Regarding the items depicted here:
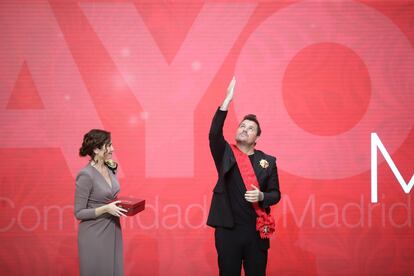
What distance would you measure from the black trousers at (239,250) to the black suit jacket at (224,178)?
6 centimetres

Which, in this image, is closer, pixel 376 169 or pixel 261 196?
Answer: pixel 261 196

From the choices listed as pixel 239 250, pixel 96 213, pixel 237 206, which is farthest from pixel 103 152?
pixel 239 250

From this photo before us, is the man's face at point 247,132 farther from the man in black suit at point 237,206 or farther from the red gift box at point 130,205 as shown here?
the red gift box at point 130,205

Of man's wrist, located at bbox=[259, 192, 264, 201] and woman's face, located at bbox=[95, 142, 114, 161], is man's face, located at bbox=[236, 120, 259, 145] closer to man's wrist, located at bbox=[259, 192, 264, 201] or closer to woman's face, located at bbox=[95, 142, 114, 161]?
man's wrist, located at bbox=[259, 192, 264, 201]

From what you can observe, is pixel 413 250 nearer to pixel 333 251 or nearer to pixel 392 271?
pixel 392 271

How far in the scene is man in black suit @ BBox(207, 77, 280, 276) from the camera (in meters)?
2.38

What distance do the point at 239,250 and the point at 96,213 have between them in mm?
764

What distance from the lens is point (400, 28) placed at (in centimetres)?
370

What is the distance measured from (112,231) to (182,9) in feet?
6.48

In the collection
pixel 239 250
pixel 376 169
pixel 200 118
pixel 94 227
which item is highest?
pixel 200 118

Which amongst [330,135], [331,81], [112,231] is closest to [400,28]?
[331,81]

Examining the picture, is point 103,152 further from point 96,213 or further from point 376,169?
point 376,169

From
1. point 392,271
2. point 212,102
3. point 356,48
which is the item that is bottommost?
point 392,271

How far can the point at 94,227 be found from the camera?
2.36m
